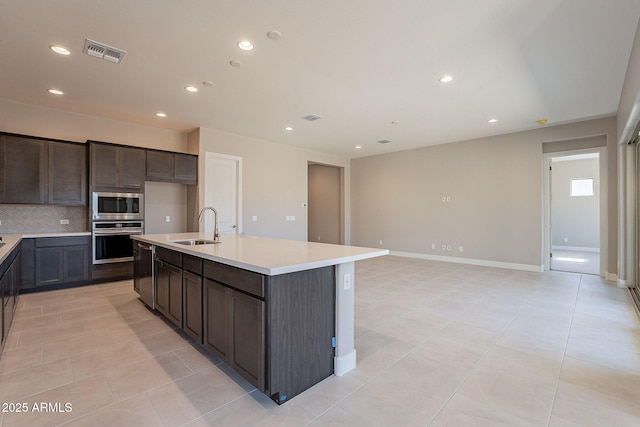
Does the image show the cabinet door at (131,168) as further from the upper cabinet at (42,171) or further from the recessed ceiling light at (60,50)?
the recessed ceiling light at (60,50)

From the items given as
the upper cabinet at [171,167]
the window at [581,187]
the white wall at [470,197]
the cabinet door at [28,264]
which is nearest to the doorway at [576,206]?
the window at [581,187]

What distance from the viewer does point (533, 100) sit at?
4.41 metres

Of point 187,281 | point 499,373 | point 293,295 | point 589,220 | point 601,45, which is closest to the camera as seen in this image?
point 293,295

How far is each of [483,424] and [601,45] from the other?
3668 millimetres

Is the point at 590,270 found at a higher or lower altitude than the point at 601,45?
lower

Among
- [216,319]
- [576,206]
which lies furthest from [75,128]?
[576,206]

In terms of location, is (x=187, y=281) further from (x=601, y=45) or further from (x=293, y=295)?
(x=601, y=45)

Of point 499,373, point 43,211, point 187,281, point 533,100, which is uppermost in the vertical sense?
point 533,100

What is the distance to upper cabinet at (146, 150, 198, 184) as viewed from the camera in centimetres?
537

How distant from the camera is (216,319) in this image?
2.28 meters

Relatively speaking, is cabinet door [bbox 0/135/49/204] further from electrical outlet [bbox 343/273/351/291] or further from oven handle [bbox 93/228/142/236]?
electrical outlet [bbox 343/273/351/291]

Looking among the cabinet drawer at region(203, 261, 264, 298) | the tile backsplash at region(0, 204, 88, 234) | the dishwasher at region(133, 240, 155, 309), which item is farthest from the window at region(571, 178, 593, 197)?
the tile backsplash at region(0, 204, 88, 234)

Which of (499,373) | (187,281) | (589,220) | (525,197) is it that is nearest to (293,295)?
(187,281)

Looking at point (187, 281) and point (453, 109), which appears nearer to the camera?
point (187, 281)
